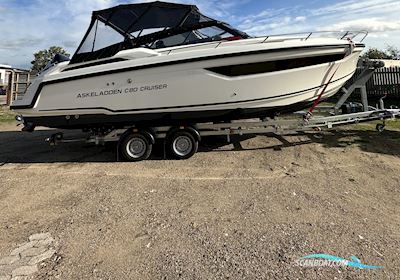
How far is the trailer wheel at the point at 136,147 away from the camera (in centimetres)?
634

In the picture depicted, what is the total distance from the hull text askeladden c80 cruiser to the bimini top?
0.06 feet

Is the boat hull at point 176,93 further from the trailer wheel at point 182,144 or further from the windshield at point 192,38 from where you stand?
the windshield at point 192,38

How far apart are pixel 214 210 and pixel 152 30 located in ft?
13.2

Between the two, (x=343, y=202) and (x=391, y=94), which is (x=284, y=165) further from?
(x=391, y=94)

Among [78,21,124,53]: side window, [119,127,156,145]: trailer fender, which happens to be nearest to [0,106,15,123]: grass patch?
[78,21,124,53]: side window

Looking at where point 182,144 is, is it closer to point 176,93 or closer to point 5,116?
point 176,93

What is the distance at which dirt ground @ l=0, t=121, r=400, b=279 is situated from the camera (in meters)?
3.12

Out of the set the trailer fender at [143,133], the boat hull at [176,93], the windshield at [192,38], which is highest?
the windshield at [192,38]

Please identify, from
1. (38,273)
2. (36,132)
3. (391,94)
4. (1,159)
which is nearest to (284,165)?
(38,273)

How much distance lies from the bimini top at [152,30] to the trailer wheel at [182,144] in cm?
179

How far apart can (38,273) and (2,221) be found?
146 cm

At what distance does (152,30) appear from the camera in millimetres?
6555

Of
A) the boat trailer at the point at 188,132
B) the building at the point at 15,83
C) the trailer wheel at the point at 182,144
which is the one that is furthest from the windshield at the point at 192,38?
the building at the point at 15,83

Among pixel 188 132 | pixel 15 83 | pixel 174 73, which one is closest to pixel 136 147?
pixel 188 132
